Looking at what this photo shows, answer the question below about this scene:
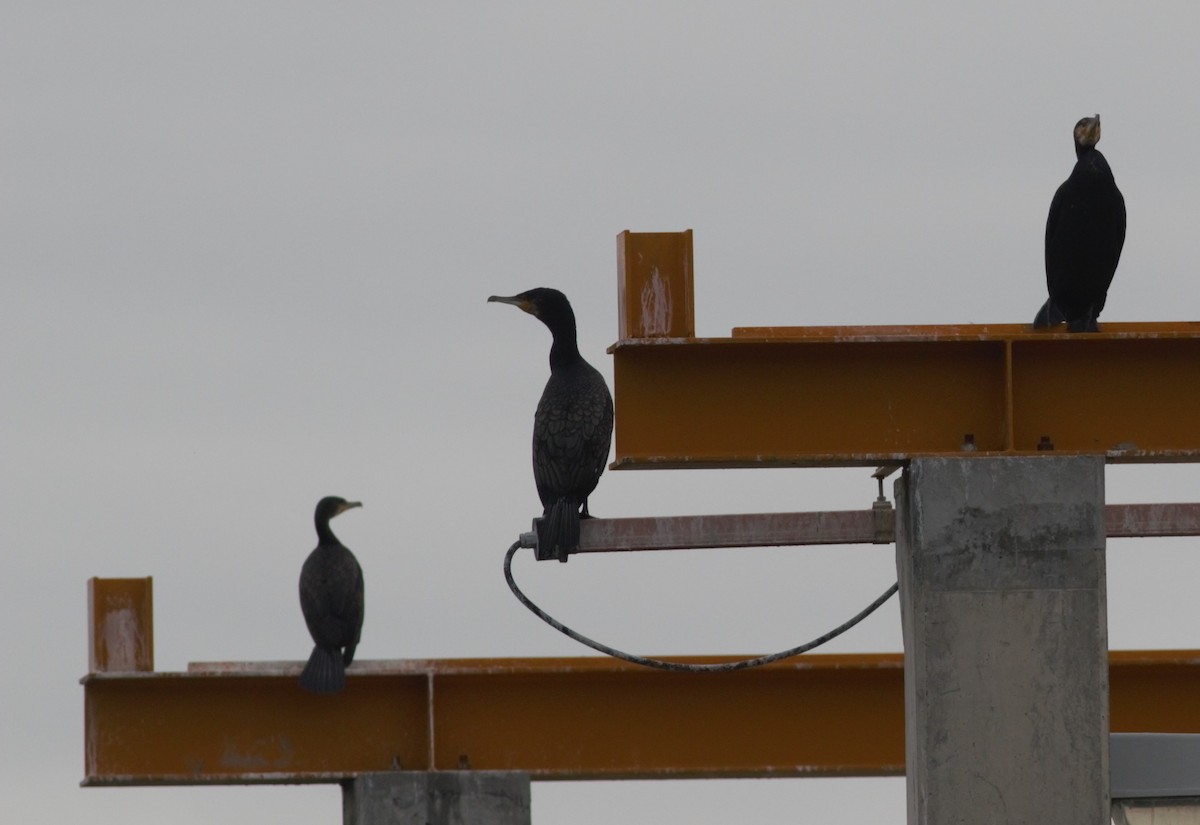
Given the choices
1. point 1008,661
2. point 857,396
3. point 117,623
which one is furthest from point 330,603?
point 1008,661

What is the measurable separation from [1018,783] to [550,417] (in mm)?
2885

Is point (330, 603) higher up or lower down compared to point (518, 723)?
higher up

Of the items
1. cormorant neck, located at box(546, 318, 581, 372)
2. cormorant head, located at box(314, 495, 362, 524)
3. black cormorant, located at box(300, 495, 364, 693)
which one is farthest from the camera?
cormorant head, located at box(314, 495, 362, 524)

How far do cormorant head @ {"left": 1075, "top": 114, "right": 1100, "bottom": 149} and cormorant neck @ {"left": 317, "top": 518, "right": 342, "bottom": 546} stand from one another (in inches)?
318

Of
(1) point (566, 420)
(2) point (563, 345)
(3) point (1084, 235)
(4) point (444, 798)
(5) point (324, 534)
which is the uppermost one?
A: (3) point (1084, 235)

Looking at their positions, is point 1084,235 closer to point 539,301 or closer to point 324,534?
point 539,301

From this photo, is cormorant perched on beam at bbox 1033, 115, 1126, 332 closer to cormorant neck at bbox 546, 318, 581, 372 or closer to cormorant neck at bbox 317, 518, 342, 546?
cormorant neck at bbox 546, 318, 581, 372

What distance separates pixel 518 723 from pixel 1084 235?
5.37 metres

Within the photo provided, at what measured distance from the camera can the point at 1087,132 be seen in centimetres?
1104

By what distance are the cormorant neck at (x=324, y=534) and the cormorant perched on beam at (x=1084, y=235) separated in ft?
25.8

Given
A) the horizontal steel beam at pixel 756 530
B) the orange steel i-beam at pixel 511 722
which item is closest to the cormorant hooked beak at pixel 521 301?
the horizontal steel beam at pixel 756 530

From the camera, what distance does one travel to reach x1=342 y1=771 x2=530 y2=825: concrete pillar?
1520cm

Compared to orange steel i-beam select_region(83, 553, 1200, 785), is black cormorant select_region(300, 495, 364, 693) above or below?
above

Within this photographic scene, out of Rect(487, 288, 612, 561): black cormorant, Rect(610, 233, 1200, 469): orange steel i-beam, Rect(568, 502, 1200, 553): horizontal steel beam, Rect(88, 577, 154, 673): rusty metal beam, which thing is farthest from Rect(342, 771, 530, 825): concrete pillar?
Rect(610, 233, 1200, 469): orange steel i-beam
